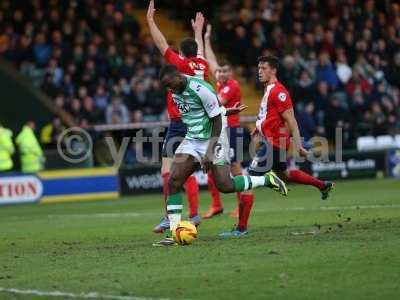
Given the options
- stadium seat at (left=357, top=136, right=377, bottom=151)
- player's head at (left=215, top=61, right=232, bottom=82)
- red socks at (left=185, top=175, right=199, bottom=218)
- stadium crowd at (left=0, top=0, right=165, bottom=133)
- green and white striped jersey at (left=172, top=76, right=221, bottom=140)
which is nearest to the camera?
green and white striped jersey at (left=172, top=76, right=221, bottom=140)

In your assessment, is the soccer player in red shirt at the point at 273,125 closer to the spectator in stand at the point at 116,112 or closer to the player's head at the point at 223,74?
the player's head at the point at 223,74

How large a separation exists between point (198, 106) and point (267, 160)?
173 cm

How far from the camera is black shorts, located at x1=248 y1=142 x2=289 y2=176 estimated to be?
1270cm

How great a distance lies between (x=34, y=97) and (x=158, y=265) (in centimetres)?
1535

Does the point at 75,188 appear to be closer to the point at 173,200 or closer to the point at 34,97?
the point at 34,97

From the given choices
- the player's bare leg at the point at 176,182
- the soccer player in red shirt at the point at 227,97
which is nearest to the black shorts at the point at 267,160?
the player's bare leg at the point at 176,182

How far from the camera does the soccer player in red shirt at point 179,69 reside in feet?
42.5

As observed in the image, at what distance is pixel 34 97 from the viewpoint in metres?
24.6

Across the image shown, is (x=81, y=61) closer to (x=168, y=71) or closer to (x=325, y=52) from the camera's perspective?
(x=325, y=52)

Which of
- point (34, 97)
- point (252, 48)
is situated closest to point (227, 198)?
point (34, 97)

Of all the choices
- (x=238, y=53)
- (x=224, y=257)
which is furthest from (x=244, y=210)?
(x=238, y=53)

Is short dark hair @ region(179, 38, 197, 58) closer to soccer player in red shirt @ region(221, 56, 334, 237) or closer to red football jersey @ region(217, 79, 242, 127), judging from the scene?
soccer player in red shirt @ region(221, 56, 334, 237)

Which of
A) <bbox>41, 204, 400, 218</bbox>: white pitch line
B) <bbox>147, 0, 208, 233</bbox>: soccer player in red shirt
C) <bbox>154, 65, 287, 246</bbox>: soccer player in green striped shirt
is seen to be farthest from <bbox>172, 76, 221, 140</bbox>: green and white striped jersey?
<bbox>41, 204, 400, 218</bbox>: white pitch line

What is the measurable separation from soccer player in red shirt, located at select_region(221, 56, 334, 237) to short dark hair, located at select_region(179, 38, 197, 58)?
0.84m
